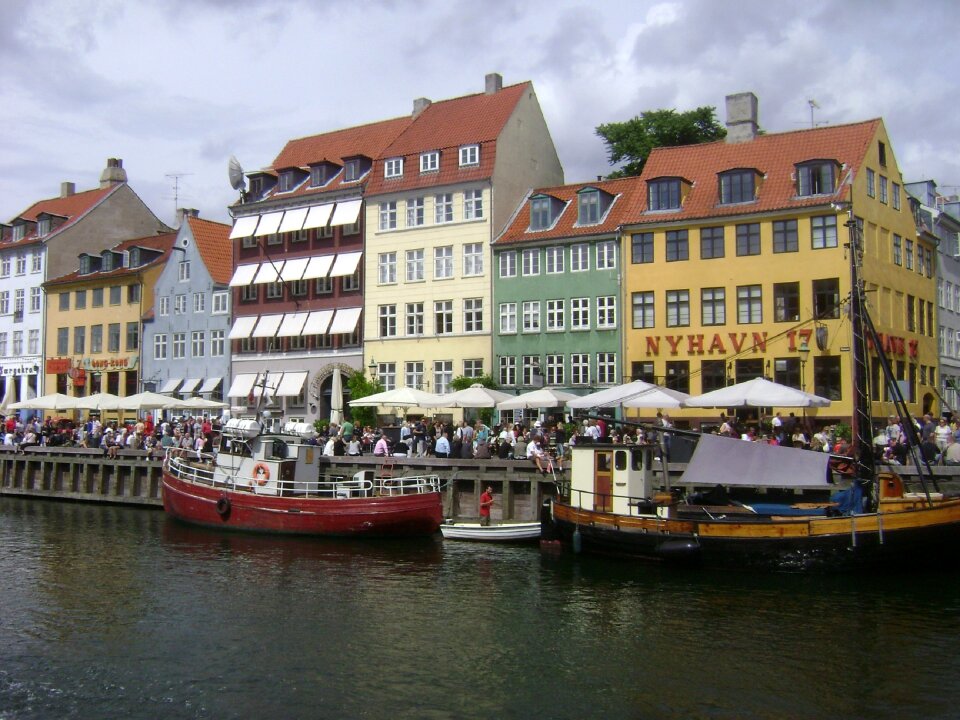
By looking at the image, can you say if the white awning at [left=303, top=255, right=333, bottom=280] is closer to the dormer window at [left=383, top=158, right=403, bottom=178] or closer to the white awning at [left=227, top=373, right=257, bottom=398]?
the dormer window at [left=383, top=158, right=403, bottom=178]

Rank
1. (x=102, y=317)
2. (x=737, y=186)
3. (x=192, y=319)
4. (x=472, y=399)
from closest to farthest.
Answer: (x=472, y=399) → (x=737, y=186) → (x=192, y=319) → (x=102, y=317)

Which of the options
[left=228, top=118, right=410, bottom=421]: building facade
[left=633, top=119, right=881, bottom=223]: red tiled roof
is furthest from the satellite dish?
[left=633, top=119, right=881, bottom=223]: red tiled roof

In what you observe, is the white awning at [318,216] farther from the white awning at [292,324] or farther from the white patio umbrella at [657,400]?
the white patio umbrella at [657,400]

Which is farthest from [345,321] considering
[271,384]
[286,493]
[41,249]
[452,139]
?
[41,249]

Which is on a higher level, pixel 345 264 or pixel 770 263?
pixel 345 264

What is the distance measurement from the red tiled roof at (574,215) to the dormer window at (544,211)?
27 cm

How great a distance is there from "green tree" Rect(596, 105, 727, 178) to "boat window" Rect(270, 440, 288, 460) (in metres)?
29.5

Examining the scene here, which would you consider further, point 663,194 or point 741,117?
point 741,117

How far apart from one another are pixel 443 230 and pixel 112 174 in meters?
32.1

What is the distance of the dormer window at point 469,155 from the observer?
51.2 metres

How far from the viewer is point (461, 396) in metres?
39.0

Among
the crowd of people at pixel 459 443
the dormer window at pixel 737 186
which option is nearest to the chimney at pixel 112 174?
the crowd of people at pixel 459 443

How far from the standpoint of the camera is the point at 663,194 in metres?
46.3

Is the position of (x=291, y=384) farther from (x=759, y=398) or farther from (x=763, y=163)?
(x=759, y=398)
